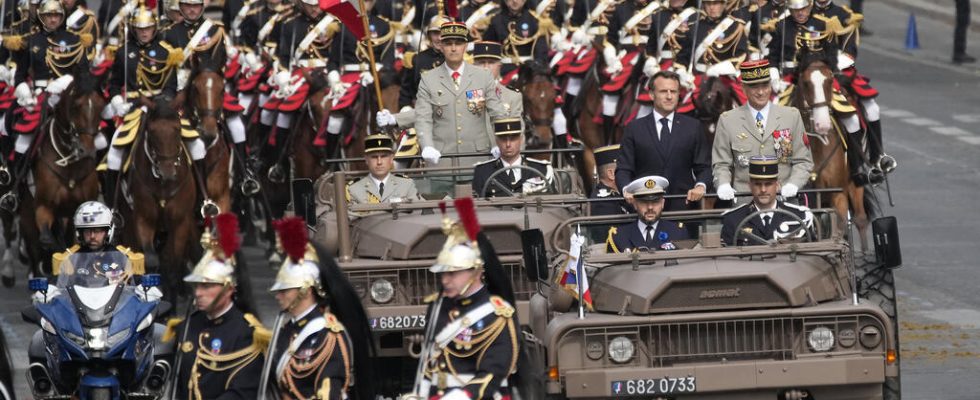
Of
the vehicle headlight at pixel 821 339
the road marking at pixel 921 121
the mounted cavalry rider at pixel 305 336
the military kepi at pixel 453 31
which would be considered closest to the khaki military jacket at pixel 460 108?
the military kepi at pixel 453 31

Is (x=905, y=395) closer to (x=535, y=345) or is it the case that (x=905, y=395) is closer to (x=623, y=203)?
(x=623, y=203)

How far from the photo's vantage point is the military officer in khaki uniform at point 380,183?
66.4ft

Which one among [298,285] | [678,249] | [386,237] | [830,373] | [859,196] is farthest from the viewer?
[859,196]

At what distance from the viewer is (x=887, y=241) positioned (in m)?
15.9

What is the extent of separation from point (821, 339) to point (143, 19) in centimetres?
1306

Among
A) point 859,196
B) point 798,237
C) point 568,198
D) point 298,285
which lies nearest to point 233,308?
point 298,285

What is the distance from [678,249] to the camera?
1656 cm

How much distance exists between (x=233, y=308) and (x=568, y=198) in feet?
19.4

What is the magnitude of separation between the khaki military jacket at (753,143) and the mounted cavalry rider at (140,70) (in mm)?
8050

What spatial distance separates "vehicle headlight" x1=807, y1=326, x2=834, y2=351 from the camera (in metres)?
15.4

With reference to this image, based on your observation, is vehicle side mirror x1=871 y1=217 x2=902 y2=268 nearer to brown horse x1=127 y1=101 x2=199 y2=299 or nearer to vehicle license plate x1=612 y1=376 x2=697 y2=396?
vehicle license plate x1=612 y1=376 x2=697 y2=396

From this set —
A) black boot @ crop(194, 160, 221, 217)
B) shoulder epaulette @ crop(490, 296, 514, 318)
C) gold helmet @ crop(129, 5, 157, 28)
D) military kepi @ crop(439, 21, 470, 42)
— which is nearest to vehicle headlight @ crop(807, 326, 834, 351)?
shoulder epaulette @ crop(490, 296, 514, 318)

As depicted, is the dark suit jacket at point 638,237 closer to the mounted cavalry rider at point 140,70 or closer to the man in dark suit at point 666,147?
the man in dark suit at point 666,147

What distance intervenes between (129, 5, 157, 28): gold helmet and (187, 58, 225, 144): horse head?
126cm
